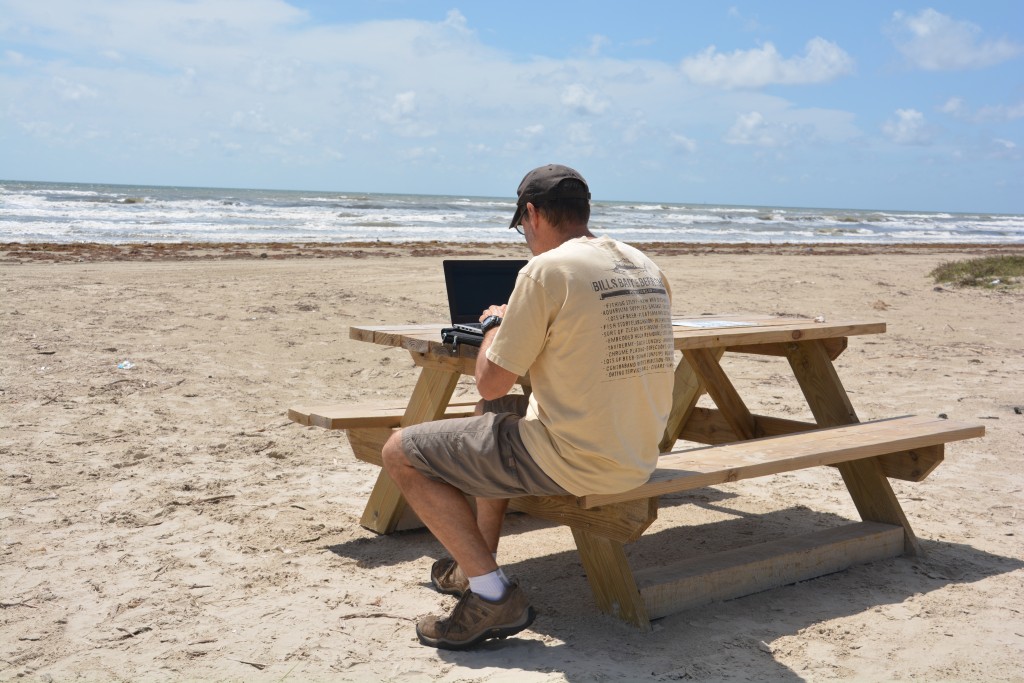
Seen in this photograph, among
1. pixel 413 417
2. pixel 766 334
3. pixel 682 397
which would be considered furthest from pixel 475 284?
pixel 682 397

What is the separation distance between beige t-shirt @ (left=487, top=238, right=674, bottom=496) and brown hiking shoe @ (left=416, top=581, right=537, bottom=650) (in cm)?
47

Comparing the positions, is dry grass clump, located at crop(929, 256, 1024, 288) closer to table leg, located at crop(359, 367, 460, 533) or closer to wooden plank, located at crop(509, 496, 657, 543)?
table leg, located at crop(359, 367, 460, 533)

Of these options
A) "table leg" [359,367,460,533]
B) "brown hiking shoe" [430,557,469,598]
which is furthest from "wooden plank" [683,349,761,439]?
"brown hiking shoe" [430,557,469,598]

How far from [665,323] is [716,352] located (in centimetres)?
208

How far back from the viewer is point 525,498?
10.8 ft

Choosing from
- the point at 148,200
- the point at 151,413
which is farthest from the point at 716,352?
the point at 148,200

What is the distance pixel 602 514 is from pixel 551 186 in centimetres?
105

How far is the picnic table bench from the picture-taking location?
324 centimetres

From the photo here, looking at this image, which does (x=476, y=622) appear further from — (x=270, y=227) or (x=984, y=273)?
(x=270, y=227)

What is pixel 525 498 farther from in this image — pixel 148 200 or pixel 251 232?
pixel 148 200

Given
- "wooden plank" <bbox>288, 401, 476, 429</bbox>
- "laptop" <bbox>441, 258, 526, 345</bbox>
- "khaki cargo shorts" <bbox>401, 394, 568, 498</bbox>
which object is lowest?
"wooden plank" <bbox>288, 401, 476, 429</bbox>

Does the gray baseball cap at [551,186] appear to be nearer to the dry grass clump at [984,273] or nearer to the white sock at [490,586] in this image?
the white sock at [490,586]

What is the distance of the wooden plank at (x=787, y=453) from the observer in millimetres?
3094

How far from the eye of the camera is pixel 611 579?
3.32 m
